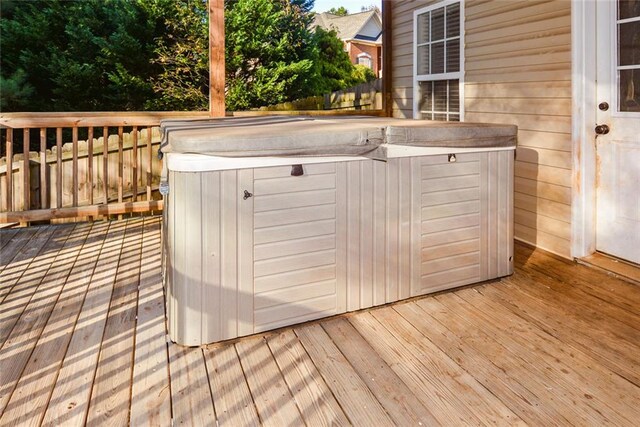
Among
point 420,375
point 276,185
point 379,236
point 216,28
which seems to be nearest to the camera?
point 420,375

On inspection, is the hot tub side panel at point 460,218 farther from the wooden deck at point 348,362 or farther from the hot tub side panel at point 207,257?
the hot tub side panel at point 207,257

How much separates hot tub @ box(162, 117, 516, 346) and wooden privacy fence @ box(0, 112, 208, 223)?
2314mm

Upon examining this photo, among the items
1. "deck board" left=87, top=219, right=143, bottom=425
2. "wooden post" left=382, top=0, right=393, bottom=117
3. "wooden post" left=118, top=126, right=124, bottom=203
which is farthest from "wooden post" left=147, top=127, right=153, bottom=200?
"wooden post" left=382, top=0, right=393, bottom=117

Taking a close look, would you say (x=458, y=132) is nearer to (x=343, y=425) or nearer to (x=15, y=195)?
(x=343, y=425)

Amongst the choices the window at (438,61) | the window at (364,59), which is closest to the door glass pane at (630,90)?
the window at (438,61)

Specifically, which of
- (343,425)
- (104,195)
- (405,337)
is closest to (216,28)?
(104,195)

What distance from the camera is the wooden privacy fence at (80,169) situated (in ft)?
14.1

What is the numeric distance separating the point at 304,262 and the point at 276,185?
1.28 feet

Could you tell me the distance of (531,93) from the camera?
3545 mm

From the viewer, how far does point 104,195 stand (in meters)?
4.81

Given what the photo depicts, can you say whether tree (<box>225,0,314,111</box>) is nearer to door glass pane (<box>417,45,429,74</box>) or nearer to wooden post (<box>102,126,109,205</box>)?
wooden post (<box>102,126,109,205</box>)

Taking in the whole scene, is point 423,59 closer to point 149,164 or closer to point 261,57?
point 149,164

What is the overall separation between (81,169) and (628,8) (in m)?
4.55

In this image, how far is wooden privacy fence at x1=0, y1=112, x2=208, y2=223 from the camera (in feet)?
14.1
